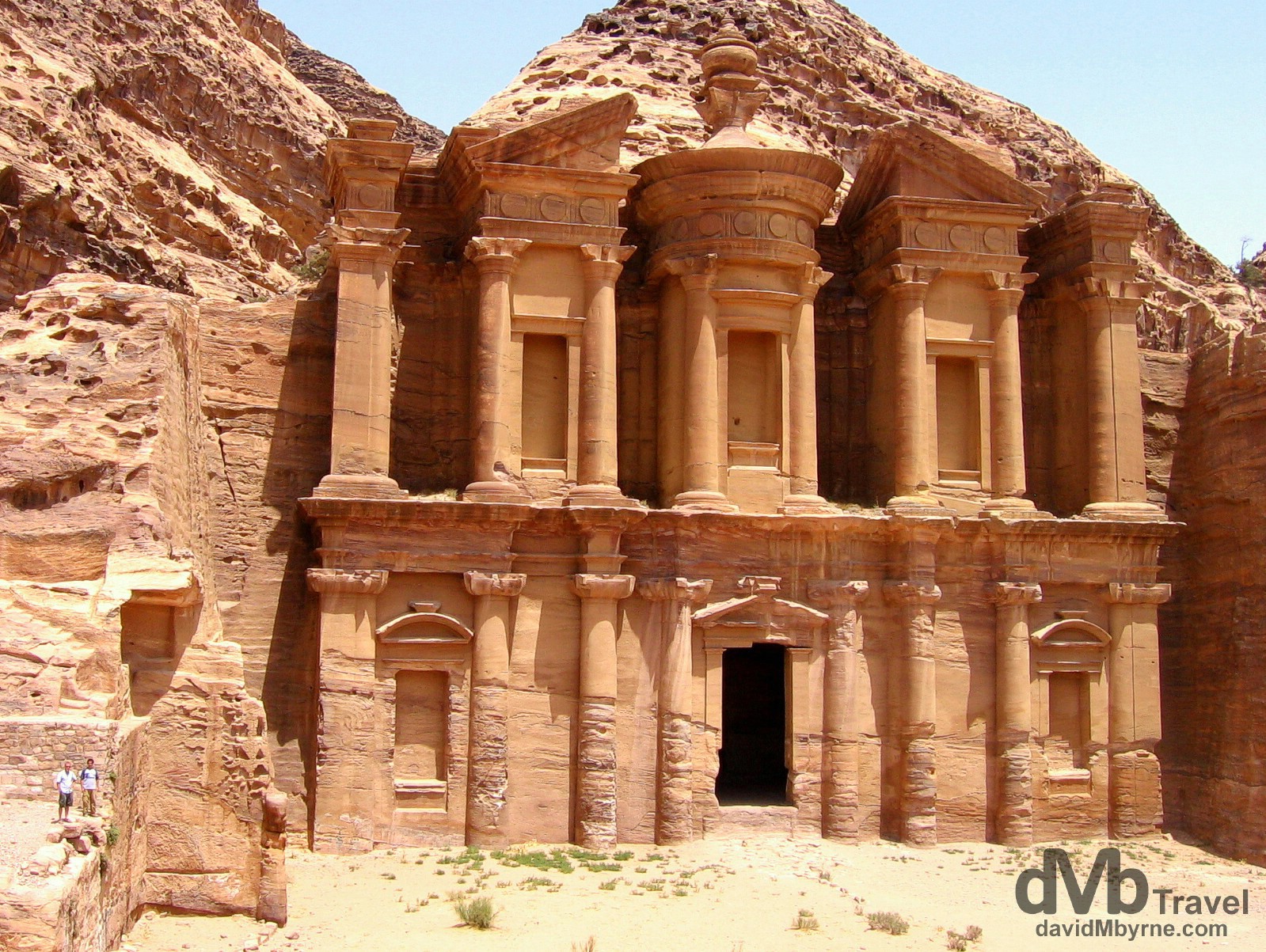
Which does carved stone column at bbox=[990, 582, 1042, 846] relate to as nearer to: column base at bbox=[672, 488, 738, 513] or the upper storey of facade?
the upper storey of facade

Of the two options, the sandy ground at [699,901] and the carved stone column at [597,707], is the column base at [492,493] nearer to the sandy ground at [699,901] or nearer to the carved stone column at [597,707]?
the carved stone column at [597,707]

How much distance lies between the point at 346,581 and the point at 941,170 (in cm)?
1155

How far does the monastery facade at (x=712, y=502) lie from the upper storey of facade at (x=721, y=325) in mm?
56

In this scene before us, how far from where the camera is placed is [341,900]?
16.7 metres

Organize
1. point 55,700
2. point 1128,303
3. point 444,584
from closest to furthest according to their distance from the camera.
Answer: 1. point 55,700
2. point 444,584
3. point 1128,303

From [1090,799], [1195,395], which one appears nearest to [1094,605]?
[1090,799]

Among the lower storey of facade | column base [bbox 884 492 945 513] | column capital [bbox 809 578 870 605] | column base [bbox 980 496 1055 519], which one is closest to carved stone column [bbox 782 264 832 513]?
the lower storey of facade

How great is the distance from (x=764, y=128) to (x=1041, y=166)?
25.1ft

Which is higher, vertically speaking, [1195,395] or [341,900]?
[1195,395]

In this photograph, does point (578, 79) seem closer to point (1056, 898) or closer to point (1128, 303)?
point (1128, 303)

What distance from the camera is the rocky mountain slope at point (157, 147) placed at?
22.4 meters

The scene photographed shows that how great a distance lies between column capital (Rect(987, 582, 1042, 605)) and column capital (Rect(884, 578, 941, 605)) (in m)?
1.00

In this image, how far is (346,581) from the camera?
1955cm

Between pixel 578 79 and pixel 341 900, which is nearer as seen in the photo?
pixel 341 900
